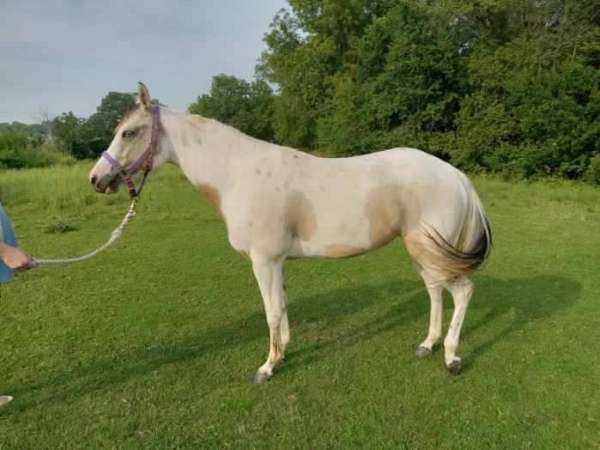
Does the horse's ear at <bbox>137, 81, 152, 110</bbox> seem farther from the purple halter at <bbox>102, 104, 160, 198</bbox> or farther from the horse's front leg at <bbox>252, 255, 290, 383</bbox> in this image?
the horse's front leg at <bbox>252, 255, 290, 383</bbox>

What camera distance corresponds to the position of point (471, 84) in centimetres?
1969

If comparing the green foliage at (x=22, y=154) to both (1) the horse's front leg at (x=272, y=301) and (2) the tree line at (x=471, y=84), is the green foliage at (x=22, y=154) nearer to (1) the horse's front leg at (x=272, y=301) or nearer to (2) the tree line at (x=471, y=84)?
(2) the tree line at (x=471, y=84)

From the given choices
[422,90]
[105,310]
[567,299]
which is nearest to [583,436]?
[567,299]

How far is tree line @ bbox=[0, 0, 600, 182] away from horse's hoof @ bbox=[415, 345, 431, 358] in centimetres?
1037

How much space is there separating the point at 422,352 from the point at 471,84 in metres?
18.8

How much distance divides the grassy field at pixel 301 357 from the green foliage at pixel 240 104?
37.8 m

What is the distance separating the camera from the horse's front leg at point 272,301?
3.38 m

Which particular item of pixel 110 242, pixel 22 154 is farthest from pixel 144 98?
pixel 22 154

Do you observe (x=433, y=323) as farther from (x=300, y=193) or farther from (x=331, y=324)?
(x=300, y=193)

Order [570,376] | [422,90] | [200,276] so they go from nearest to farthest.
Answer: [570,376], [200,276], [422,90]

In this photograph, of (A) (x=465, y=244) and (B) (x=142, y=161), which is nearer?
(B) (x=142, y=161)

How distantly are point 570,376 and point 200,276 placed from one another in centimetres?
481

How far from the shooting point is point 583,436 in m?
2.88

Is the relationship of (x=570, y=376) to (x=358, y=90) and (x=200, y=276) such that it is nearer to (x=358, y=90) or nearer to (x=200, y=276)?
(x=200, y=276)
